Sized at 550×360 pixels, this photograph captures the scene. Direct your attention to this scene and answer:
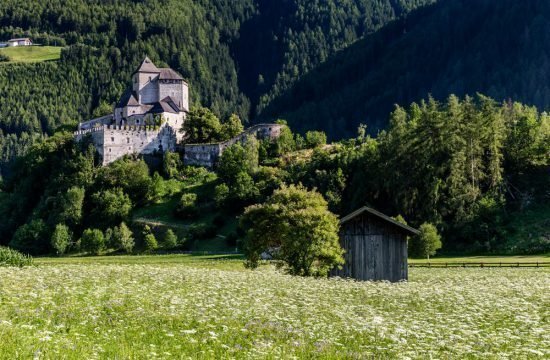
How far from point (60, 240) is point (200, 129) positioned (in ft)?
123

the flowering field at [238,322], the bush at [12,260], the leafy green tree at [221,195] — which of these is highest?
the leafy green tree at [221,195]

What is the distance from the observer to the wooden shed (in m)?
45.8

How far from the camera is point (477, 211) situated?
8381cm

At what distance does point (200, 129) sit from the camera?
423 ft

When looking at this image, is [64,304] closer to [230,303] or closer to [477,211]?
[230,303]

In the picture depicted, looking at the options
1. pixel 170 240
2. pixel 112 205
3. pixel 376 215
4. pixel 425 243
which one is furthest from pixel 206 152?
pixel 376 215

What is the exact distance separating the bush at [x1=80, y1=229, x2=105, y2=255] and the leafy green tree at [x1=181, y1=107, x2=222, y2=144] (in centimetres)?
3196

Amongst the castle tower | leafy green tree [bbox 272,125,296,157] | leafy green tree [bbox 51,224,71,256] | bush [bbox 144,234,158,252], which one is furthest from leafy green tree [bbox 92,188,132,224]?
the castle tower

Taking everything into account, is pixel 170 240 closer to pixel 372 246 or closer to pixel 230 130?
pixel 230 130

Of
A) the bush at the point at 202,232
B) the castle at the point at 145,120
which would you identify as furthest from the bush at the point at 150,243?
the castle at the point at 145,120

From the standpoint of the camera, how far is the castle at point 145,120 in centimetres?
12119

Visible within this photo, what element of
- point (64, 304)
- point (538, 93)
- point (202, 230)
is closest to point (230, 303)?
point (64, 304)

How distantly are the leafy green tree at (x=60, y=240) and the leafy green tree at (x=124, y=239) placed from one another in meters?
8.75

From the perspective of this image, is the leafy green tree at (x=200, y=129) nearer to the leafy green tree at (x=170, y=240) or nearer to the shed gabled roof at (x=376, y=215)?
the leafy green tree at (x=170, y=240)
